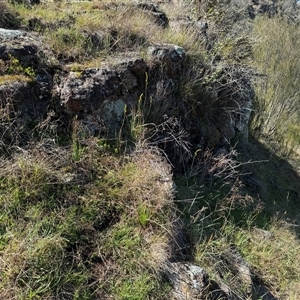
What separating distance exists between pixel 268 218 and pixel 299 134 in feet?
26.6

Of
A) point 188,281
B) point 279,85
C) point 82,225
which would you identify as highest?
point 82,225

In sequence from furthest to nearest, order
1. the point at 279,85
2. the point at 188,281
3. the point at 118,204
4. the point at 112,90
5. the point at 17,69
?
the point at 279,85
the point at 112,90
the point at 17,69
the point at 118,204
the point at 188,281

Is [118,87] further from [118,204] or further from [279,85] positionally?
[279,85]

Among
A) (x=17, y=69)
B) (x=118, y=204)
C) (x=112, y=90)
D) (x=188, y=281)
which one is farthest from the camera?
(x=112, y=90)

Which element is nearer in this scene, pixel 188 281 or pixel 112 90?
pixel 188 281

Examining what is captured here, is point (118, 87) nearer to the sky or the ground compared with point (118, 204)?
nearer to the sky

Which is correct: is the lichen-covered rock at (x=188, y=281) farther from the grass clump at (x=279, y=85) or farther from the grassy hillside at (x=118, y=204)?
the grass clump at (x=279, y=85)

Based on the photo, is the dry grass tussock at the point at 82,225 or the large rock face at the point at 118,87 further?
the large rock face at the point at 118,87

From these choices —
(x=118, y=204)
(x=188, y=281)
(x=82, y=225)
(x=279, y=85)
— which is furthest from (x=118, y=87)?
(x=279, y=85)

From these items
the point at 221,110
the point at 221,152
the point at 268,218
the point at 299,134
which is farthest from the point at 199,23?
the point at 299,134

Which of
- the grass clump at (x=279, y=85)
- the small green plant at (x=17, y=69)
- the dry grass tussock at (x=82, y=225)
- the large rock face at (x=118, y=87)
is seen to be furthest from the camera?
the grass clump at (x=279, y=85)

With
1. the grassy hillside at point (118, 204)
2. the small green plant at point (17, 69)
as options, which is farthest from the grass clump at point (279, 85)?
the small green plant at point (17, 69)

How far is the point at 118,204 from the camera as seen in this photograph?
10.8ft

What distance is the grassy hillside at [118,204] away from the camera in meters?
2.73
